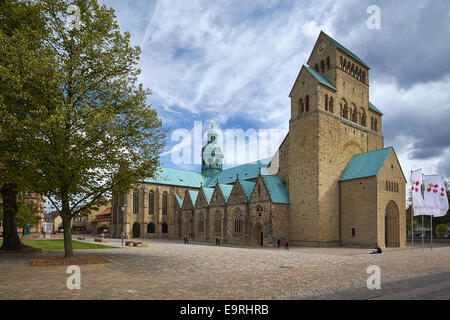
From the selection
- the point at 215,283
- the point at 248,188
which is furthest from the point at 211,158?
the point at 215,283

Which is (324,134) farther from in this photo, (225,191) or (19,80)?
(19,80)

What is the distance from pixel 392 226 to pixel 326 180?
33.7 ft

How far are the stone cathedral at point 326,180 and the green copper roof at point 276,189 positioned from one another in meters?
0.18

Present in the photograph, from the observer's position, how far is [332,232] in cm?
4034

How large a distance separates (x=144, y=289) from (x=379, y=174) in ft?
111

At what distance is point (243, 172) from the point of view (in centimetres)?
6588

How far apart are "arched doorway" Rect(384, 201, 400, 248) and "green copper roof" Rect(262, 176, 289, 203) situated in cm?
1272

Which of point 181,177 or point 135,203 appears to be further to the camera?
point 181,177

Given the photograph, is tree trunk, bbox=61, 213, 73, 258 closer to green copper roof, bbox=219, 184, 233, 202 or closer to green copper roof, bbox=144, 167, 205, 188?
green copper roof, bbox=219, 184, 233, 202

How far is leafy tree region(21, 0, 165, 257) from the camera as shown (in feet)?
57.5

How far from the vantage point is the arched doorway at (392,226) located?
4056cm

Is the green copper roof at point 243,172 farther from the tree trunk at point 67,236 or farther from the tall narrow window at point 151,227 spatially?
the tree trunk at point 67,236

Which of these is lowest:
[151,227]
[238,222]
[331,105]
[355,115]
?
[151,227]

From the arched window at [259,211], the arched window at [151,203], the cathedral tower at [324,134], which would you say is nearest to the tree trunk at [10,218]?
the arched window at [259,211]
